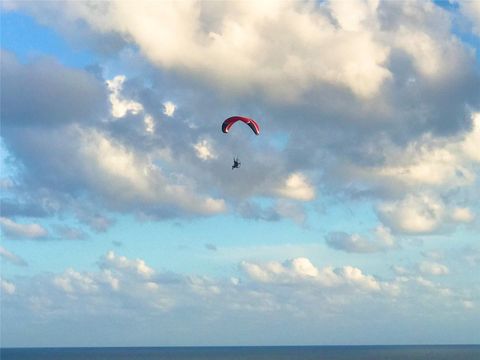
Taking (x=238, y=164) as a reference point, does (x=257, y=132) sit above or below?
above

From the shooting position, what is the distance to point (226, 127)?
91312mm

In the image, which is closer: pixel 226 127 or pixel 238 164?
pixel 238 164

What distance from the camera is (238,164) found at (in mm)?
79000

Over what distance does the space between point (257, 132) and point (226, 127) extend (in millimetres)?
4294

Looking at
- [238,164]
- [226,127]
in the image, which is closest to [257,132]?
[226,127]

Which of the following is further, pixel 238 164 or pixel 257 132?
pixel 257 132

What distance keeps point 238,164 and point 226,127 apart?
13.5 meters

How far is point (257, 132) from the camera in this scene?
91062 millimetres

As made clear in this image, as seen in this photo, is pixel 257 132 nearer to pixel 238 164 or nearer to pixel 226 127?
pixel 226 127

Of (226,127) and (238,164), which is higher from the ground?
(226,127)

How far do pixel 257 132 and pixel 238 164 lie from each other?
13.2 metres
